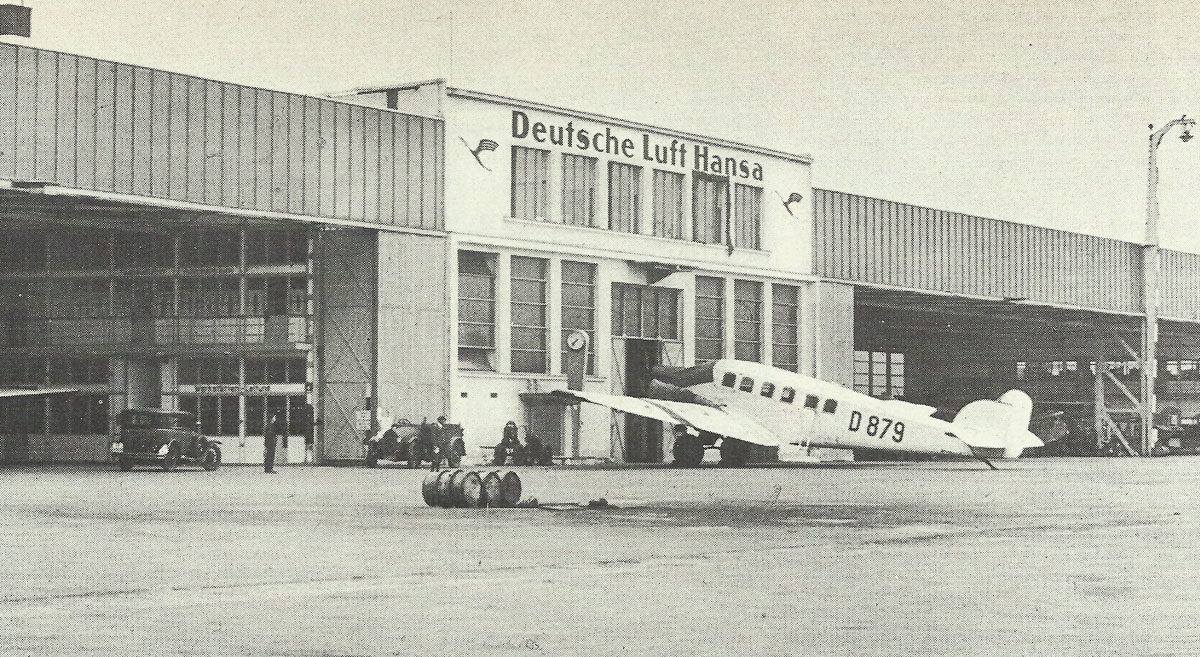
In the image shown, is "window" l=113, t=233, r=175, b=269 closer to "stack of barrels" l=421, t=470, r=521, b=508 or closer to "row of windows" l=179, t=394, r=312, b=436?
"row of windows" l=179, t=394, r=312, b=436

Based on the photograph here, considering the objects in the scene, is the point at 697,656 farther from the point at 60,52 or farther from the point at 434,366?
the point at 434,366

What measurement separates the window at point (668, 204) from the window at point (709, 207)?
734 mm

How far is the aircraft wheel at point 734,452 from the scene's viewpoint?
173 feet

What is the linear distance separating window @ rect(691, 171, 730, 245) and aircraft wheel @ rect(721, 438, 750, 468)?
45.7ft

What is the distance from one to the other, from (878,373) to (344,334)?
53135 mm

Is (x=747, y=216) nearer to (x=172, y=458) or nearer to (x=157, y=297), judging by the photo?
(x=157, y=297)

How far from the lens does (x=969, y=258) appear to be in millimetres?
77875

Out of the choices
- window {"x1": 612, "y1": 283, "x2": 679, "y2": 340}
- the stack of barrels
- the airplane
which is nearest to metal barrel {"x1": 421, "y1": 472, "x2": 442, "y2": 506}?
the stack of barrels

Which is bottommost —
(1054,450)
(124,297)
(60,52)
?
(1054,450)

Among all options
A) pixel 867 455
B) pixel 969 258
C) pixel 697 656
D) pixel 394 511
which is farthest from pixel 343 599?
pixel 969 258

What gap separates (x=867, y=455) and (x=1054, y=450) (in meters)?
18.5

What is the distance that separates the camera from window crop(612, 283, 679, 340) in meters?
61.6

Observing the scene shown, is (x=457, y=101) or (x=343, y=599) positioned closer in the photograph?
(x=343, y=599)

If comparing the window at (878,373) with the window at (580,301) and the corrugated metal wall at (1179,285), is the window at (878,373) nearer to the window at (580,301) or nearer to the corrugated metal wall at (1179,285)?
the corrugated metal wall at (1179,285)
